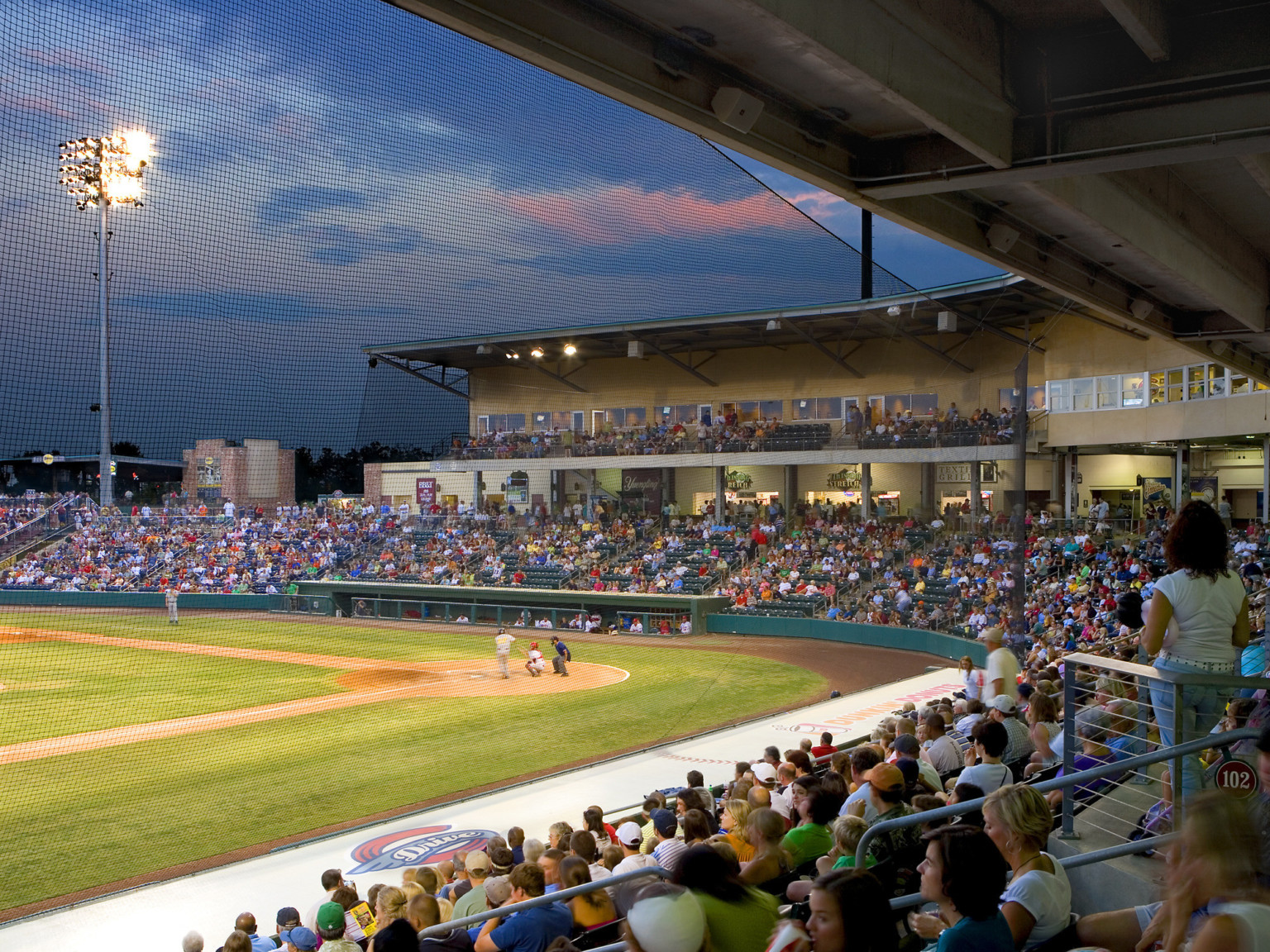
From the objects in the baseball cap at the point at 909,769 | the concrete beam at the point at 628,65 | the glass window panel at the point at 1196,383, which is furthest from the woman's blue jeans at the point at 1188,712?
the glass window panel at the point at 1196,383

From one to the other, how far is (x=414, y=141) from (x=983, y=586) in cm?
1702

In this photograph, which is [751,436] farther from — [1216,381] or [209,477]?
[209,477]

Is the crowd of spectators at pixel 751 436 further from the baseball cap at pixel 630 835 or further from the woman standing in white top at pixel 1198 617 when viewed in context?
the woman standing in white top at pixel 1198 617

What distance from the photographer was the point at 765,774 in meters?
8.69

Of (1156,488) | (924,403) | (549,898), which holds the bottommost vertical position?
(549,898)

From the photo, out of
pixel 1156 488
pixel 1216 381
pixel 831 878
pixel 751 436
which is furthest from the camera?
pixel 751 436

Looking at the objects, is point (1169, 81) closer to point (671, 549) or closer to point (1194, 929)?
point (1194, 929)

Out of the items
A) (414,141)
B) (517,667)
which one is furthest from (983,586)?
(414,141)

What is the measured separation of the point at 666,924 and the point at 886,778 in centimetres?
281

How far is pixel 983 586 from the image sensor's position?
23875 mm

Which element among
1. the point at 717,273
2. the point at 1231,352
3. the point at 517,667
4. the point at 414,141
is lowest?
the point at 517,667

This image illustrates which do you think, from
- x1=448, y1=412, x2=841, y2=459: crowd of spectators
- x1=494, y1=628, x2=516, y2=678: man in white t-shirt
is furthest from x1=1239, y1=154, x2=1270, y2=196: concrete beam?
x1=448, y1=412, x2=841, y2=459: crowd of spectators

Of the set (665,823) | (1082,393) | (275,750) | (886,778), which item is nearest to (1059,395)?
(1082,393)

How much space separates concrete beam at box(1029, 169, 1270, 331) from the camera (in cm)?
713
